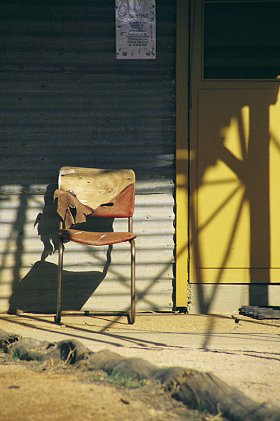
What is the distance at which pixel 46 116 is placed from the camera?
304 inches

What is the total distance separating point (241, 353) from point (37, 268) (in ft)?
7.97

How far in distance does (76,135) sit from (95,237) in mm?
1099

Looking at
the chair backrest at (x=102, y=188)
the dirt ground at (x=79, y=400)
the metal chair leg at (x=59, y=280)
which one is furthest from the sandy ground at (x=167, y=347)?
the chair backrest at (x=102, y=188)

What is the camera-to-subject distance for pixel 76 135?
774cm

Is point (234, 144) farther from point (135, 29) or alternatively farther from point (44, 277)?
point (44, 277)

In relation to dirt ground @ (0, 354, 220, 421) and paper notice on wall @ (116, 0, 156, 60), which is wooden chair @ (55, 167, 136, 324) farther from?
dirt ground @ (0, 354, 220, 421)

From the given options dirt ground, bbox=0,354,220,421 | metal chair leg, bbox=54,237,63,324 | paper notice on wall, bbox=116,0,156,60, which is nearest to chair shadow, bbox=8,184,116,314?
metal chair leg, bbox=54,237,63,324

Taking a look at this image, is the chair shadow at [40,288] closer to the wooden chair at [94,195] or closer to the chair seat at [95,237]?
the wooden chair at [94,195]

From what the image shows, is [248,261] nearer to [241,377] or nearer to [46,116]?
[46,116]

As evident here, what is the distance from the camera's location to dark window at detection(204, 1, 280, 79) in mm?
7777

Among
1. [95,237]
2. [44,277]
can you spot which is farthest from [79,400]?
[44,277]

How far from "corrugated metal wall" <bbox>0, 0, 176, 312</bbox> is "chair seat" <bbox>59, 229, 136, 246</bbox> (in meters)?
0.59

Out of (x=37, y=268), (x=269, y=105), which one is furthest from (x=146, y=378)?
(x=269, y=105)

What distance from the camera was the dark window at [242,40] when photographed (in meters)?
7.78
